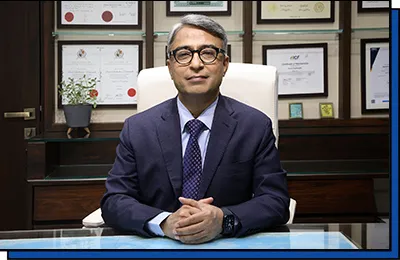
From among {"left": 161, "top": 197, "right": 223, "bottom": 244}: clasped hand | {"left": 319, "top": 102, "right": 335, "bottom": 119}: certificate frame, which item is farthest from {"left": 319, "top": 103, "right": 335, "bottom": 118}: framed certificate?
{"left": 161, "top": 197, "right": 223, "bottom": 244}: clasped hand

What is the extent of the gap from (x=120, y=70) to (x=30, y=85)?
52 cm

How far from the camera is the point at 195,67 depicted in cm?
138

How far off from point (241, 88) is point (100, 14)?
118cm

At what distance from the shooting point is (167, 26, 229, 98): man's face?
1.38 m

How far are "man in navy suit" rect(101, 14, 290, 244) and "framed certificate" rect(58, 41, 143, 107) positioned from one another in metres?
1.11

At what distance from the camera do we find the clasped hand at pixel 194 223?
39.2 inches

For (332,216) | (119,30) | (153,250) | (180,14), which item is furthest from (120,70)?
(153,250)

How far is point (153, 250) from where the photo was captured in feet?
2.82

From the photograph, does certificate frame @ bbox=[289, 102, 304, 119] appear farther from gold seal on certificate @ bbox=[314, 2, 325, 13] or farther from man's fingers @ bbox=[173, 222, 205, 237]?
man's fingers @ bbox=[173, 222, 205, 237]

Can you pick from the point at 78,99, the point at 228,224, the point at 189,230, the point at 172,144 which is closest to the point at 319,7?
the point at 78,99

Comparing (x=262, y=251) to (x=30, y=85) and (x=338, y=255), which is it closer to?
(x=338, y=255)

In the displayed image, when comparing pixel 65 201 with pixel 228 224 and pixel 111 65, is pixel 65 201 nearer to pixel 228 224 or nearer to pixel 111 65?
pixel 111 65

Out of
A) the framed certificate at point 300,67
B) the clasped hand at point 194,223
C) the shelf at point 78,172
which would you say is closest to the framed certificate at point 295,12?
the framed certificate at point 300,67

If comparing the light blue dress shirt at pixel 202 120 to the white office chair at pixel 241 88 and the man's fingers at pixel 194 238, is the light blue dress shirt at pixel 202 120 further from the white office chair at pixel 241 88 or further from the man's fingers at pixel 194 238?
the man's fingers at pixel 194 238
